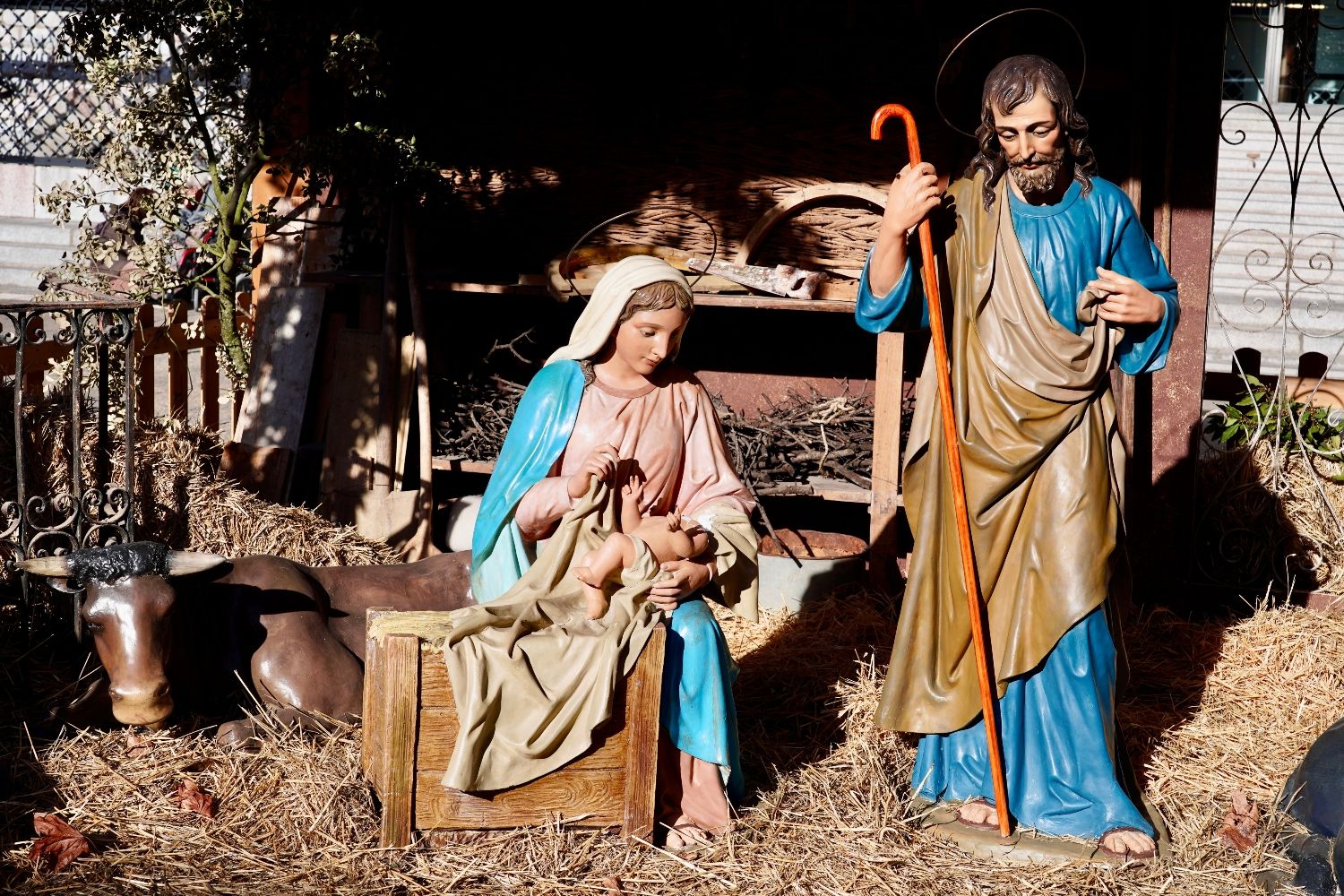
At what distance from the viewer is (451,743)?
152 inches

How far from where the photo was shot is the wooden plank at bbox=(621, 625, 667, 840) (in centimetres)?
386

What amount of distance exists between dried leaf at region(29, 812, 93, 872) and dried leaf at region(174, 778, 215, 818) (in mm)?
308

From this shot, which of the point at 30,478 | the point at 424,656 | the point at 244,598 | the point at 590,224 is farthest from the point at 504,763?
the point at 590,224

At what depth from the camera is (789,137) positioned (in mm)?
7039

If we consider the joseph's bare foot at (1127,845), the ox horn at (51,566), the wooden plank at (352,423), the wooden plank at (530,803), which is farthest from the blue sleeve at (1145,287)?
the wooden plank at (352,423)

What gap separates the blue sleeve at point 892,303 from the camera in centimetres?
404

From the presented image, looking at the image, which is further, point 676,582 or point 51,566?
point 51,566

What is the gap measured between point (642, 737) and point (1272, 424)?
4.23 m

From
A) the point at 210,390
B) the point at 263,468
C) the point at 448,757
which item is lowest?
the point at 448,757

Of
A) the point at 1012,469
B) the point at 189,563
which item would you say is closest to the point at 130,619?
the point at 189,563

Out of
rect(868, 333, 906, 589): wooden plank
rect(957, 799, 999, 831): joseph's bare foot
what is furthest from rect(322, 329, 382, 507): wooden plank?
rect(957, 799, 999, 831): joseph's bare foot

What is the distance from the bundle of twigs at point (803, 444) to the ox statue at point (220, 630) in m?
1.76

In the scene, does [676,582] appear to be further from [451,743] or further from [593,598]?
[451,743]

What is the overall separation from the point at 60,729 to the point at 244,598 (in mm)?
728
